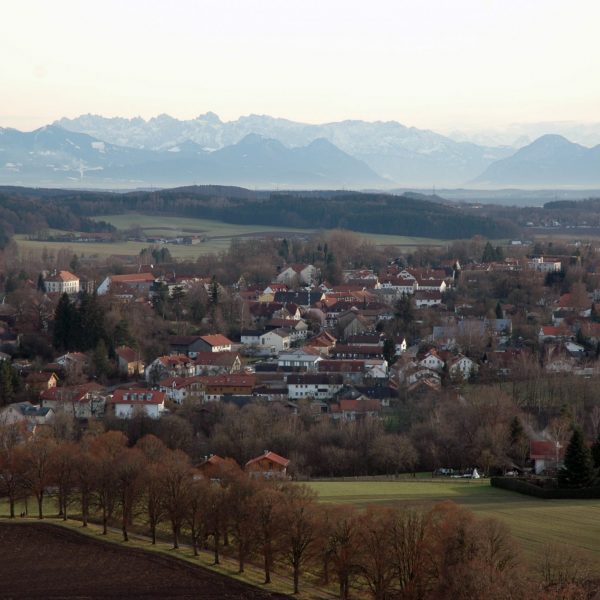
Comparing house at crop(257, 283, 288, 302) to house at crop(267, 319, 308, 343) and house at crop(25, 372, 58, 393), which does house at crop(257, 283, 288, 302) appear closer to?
house at crop(267, 319, 308, 343)

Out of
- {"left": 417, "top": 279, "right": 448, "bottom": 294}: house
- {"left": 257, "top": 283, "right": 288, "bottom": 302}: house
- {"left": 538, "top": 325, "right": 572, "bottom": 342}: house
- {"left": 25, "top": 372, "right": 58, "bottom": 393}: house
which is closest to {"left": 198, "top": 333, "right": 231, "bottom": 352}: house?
{"left": 25, "top": 372, "right": 58, "bottom": 393}: house

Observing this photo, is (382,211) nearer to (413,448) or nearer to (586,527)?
(413,448)

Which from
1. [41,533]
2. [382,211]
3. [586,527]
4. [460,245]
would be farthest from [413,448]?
[382,211]

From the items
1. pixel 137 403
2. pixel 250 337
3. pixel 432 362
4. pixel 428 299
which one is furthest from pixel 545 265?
pixel 137 403

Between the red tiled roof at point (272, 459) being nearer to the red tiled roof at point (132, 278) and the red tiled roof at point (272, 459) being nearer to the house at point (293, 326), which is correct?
the house at point (293, 326)

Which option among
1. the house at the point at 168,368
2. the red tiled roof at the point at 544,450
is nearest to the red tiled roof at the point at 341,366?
the house at the point at 168,368

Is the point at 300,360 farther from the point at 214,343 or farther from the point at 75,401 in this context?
the point at 75,401
